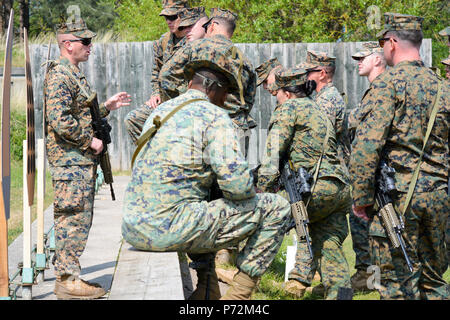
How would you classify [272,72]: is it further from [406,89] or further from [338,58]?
[338,58]

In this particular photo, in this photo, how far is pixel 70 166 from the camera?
604 cm

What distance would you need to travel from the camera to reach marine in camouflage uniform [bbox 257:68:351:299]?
600cm

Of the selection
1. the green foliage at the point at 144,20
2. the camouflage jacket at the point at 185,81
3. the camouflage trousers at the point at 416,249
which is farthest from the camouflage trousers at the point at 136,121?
the green foliage at the point at 144,20

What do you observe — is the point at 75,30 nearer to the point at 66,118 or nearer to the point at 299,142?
the point at 66,118

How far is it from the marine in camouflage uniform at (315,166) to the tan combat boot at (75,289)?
67.2 inches

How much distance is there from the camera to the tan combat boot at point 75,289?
5758 mm

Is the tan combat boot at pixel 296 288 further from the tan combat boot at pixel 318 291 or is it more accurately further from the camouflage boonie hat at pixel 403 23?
the camouflage boonie hat at pixel 403 23

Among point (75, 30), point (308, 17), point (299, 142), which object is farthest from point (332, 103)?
point (308, 17)

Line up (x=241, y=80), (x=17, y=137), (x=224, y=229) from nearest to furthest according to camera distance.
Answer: (x=224, y=229) < (x=241, y=80) < (x=17, y=137)

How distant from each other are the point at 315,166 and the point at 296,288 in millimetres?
1229

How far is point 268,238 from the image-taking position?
4.90 m

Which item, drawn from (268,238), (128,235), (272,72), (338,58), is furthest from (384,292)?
(338,58)
